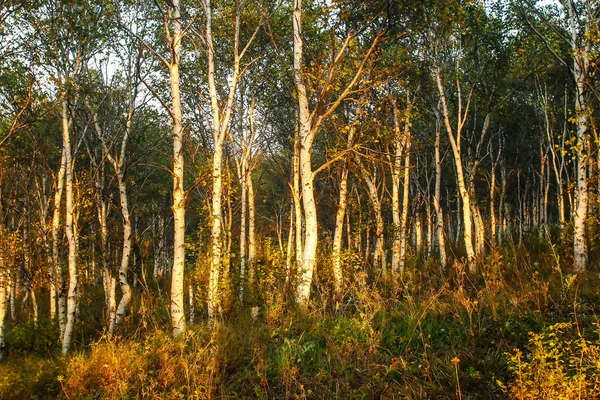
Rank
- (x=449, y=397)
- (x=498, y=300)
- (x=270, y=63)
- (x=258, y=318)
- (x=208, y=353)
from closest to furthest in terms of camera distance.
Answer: (x=449, y=397)
(x=208, y=353)
(x=498, y=300)
(x=258, y=318)
(x=270, y=63)

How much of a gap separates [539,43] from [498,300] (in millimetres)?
11560

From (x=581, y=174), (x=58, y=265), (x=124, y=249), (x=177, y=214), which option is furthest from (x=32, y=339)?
(x=581, y=174)

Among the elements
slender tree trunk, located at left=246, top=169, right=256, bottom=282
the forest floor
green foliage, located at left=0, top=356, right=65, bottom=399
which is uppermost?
slender tree trunk, located at left=246, top=169, right=256, bottom=282

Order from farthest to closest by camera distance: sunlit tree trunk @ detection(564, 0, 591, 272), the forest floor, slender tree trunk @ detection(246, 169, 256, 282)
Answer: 1. slender tree trunk @ detection(246, 169, 256, 282)
2. sunlit tree trunk @ detection(564, 0, 591, 272)
3. the forest floor

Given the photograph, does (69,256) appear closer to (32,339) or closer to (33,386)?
(32,339)

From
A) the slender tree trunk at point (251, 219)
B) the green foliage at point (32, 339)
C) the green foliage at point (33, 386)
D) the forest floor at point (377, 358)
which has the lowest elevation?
the green foliage at point (32, 339)

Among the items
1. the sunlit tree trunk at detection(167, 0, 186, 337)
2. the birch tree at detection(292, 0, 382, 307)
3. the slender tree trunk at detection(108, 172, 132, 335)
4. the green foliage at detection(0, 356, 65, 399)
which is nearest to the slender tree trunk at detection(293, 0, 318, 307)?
the birch tree at detection(292, 0, 382, 307)

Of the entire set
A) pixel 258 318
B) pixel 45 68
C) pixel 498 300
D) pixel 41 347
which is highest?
pixel 45 68

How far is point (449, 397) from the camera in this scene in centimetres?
398

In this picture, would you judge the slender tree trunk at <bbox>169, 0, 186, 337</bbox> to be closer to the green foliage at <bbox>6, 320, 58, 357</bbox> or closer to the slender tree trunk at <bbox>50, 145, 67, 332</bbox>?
the slender tree trunk at <bbox>50, 145, 67, 332</bbox>

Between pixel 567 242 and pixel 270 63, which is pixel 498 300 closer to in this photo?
pixel 567 242

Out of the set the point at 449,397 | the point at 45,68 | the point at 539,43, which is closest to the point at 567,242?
the point at 539,43

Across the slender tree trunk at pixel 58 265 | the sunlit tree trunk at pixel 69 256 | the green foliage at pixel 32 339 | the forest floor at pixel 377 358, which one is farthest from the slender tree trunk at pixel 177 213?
the green foliage at pixel 32 339

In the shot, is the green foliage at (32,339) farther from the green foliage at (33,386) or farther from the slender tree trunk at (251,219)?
the slender tree trunk at (251,219)
